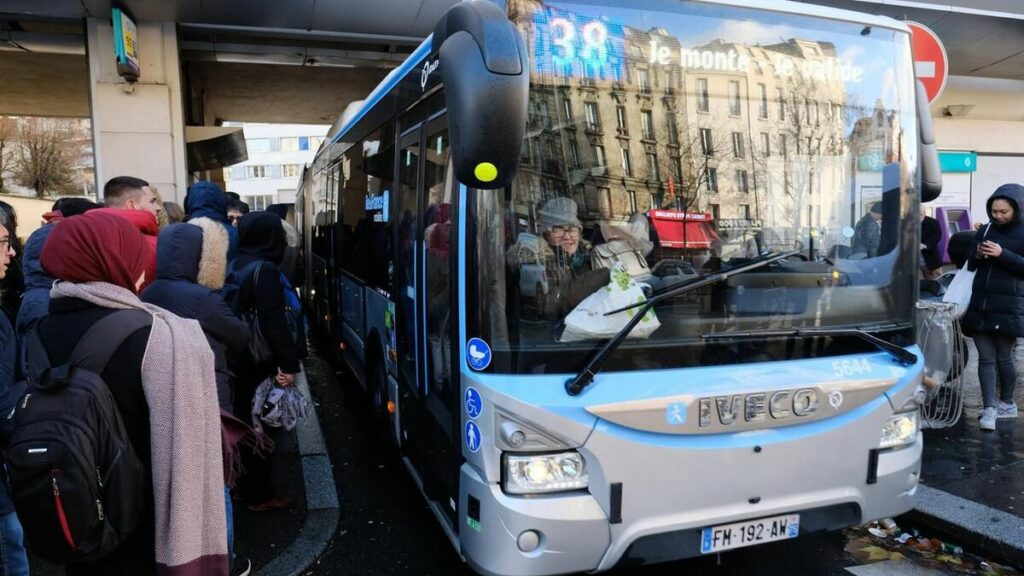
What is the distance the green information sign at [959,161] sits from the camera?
596 inches

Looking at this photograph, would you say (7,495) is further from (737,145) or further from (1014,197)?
(1014,197)

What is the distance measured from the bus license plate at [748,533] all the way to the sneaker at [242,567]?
2.43 m

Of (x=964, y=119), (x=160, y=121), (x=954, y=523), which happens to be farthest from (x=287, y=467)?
(x=964, y=119)

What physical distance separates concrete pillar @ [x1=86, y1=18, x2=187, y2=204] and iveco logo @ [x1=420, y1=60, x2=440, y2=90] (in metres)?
8.94

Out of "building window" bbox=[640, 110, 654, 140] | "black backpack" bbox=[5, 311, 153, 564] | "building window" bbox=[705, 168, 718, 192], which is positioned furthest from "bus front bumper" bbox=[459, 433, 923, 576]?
"building window" bbox=[640, 110, 654, 140]

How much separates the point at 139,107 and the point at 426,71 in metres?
9.35

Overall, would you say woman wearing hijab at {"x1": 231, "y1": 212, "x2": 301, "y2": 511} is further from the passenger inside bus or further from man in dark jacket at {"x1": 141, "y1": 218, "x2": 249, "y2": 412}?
the passenger inside bus

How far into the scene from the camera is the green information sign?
1515cm

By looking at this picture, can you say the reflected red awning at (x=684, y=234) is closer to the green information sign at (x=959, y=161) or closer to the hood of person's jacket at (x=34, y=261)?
the hood of person's jacket at (x=34, y=261)

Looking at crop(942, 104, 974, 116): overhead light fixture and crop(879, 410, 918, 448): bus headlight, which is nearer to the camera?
crop(879, 410, 918, 448): bus headlight

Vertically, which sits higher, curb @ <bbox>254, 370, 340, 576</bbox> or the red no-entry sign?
the red no-entry sign

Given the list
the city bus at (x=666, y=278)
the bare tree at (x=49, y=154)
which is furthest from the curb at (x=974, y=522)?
the bare tree at (x=49, y=154)

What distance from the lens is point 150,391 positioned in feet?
7.36

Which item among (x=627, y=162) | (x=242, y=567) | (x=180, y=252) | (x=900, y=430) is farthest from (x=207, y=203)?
(x=900, y=430)
